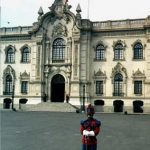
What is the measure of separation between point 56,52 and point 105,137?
3775 centimetres

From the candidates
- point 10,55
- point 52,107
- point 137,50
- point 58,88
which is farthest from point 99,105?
point 10,55

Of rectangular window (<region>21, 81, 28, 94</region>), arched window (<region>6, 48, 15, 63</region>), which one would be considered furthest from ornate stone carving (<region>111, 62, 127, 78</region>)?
arched window (<region>6, 48, 15, 63</region>)

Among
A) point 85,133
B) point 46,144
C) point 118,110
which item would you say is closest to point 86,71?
point 118,110

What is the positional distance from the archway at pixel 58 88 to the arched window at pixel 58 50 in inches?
94.7

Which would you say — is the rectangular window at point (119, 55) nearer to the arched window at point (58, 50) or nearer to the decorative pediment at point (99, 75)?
the decorative pediment at point (99, 75)

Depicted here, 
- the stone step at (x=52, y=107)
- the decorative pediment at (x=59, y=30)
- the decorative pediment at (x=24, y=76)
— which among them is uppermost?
the decorative pediment at (x=59, y=30)

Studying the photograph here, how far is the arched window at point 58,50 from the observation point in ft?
186

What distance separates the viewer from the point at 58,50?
57.1 metres

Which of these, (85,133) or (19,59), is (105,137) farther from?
(19,59)

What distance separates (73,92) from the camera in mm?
54844

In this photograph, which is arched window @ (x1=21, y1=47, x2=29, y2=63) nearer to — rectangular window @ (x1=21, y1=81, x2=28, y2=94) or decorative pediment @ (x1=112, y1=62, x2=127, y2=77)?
rectangular window @ (x1=21, y1=81, x2=28, y2=94)

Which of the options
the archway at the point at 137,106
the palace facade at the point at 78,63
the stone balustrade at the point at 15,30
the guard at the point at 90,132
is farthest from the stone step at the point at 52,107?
the guard at the point at 90,132

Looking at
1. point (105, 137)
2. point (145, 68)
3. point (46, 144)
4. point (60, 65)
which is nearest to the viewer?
point (46, 144)

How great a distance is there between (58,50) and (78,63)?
3.82 m
